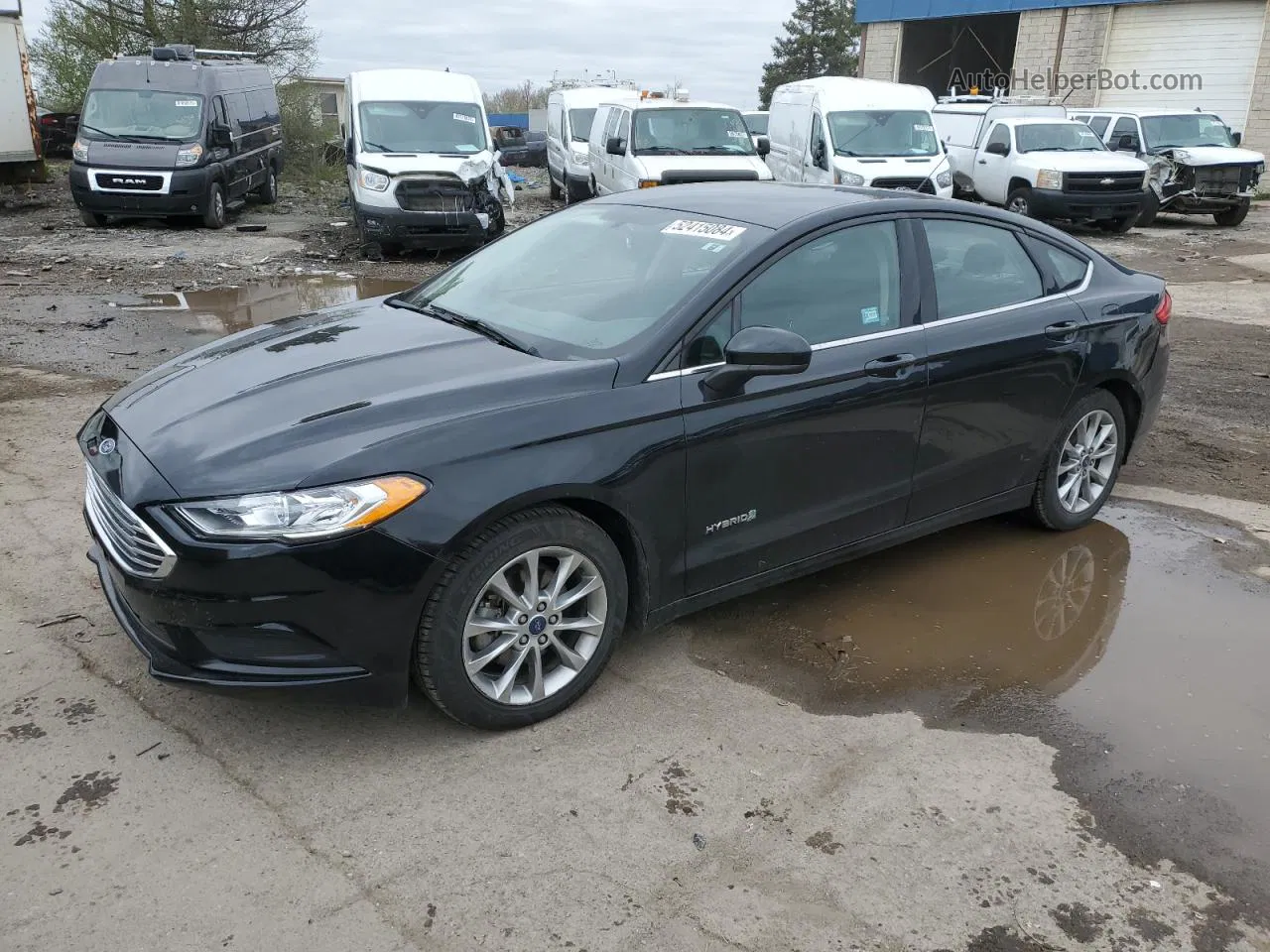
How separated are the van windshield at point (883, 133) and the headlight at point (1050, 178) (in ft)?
7.27

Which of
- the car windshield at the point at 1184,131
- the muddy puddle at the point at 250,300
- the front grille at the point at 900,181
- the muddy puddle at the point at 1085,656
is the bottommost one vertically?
the muddy puddle at the point at 1085,656

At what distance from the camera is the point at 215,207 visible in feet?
52.9

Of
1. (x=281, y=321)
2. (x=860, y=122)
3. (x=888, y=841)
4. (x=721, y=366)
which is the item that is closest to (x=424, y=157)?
(x=860, y=122)

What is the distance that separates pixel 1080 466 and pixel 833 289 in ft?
5.97

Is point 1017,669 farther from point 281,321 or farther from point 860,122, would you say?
point 860,122

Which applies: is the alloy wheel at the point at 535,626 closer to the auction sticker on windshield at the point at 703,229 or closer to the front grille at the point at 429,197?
the auction sticker on windshield at the point at 703,229

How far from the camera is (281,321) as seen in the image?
14.6 feet

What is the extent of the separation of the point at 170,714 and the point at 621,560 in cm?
154

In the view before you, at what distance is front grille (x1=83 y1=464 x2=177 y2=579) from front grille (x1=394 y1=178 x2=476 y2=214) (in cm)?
1041

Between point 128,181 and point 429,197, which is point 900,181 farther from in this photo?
point 128,181

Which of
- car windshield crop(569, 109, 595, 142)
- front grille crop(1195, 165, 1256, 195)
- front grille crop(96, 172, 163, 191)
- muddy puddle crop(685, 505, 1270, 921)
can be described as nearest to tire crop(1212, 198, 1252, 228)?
front grille crop(1195, 165, 1256, 195)

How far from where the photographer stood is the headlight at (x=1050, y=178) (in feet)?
57.4

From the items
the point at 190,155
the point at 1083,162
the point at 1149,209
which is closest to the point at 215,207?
the point at 190,155

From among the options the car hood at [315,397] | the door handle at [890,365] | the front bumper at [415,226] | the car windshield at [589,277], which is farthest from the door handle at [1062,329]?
the front bumper at [415,226]
